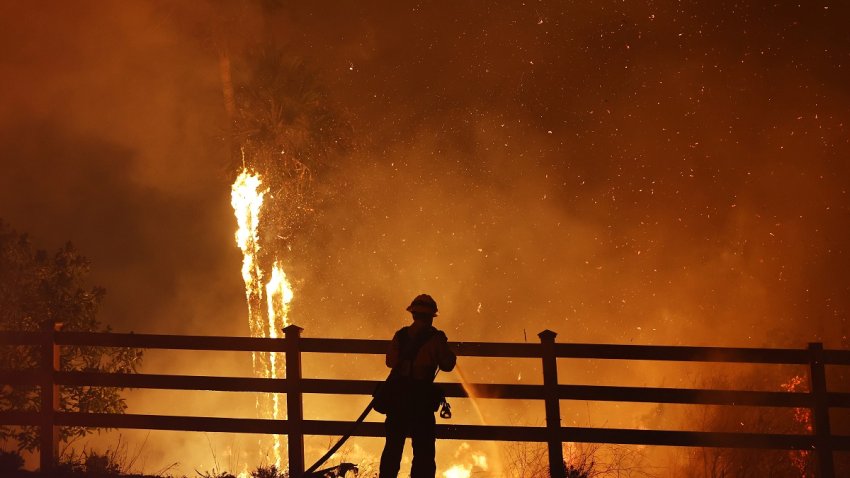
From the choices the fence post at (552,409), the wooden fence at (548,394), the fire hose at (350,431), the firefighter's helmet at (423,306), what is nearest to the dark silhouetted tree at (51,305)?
the wooden fence at (548,394)

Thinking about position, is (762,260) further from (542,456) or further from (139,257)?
(139,257)

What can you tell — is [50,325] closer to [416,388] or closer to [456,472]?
[416,388]

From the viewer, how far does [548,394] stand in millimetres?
7758

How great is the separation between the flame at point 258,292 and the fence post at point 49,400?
2451 cm

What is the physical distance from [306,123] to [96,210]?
437 inches

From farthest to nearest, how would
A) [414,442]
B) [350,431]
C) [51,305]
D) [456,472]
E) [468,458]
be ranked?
1. [468,458]
2. [456,472]
3. [51,305]
4. [350,431]
5. [414,442]

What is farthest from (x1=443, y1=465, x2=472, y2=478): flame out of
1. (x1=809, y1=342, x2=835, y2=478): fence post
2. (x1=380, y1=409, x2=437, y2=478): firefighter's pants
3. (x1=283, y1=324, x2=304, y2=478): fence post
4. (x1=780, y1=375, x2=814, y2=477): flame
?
(x1=380, y1=409, x2=437, y2=478): firefighter's pants

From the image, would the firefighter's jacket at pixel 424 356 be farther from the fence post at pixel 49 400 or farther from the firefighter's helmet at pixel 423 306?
the fence post at pixel 49 400

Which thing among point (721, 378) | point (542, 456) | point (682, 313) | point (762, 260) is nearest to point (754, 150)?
point (762, 260)

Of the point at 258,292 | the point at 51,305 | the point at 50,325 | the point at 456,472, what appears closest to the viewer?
the point at 50,325

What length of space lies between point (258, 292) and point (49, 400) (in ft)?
95.7

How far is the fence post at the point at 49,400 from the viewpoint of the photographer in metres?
8.20

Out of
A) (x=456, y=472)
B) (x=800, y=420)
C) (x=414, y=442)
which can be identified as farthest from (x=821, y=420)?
(x=456, y=472)

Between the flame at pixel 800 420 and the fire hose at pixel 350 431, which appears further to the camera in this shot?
the flame at pixel 800 420
